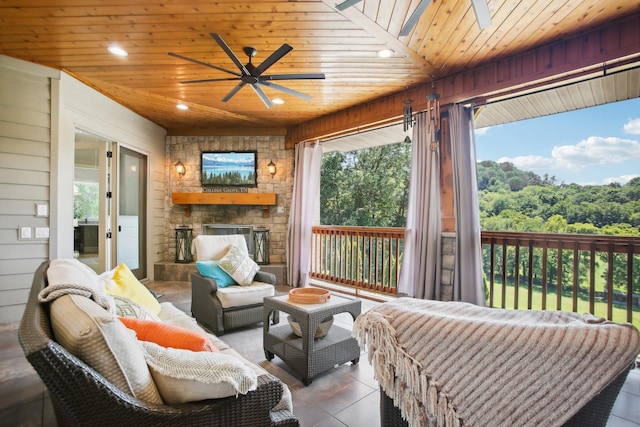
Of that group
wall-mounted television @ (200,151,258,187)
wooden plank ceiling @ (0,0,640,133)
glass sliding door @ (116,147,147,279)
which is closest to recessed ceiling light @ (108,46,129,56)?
wooden plank ceiling @ (0,0,640,133)

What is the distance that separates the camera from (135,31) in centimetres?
290

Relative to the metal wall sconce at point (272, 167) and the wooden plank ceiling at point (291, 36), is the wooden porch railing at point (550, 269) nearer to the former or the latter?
the wooden plank ceiling at point (291, 36)

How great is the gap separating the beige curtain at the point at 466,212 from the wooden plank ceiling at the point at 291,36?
710mm

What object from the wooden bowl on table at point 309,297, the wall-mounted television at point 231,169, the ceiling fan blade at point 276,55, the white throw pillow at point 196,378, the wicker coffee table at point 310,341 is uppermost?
the ceiling fan blade at point 276,55

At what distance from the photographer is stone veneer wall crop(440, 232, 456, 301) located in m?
3.50

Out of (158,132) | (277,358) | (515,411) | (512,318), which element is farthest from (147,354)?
(158,132)

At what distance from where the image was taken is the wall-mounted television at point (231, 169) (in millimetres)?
5953

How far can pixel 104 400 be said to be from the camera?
33.4 inches

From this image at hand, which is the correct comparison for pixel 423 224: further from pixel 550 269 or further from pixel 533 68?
pixel 533 68

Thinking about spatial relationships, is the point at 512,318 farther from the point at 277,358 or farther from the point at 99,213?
the point at 99,213

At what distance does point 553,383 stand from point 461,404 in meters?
0.28

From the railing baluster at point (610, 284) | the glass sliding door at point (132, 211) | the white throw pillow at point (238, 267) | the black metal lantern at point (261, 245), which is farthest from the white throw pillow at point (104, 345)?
the black metal lantern at point (261, 245)

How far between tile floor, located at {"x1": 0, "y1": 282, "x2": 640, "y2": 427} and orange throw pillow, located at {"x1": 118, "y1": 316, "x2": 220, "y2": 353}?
3.13 feet

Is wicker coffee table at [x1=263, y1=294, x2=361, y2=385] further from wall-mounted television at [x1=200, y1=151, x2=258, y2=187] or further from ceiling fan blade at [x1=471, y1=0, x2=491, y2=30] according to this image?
wall-mounted television at [x1=200, y1=151, x2=258, y2=187]
